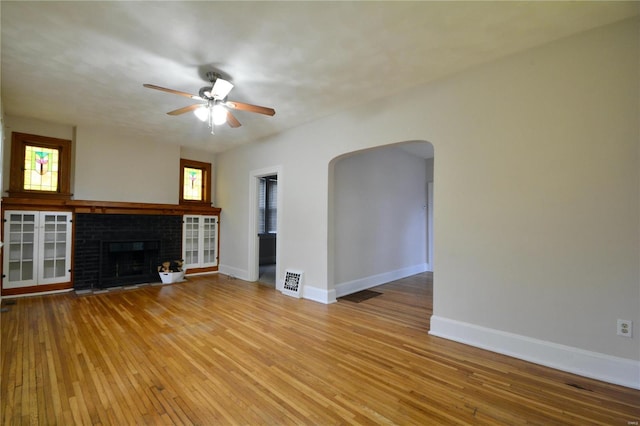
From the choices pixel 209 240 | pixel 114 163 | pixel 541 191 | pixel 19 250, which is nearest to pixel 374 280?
pixel 541 191

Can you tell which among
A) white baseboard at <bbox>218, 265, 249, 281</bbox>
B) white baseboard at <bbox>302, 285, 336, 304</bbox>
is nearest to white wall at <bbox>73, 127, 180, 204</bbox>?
white baseboard at <bbox>218, 265, 249, 281</bbox>

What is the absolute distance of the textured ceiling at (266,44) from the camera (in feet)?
7.11

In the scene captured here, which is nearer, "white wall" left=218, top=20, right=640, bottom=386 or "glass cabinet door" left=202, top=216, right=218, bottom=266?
"white wall" left=218, top=20, right=640, bottom=386

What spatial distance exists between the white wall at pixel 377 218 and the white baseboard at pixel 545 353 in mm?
2041

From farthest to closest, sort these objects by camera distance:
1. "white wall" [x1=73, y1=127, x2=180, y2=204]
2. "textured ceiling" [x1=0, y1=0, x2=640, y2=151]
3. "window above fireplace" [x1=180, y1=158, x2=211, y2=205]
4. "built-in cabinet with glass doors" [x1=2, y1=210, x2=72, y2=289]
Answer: "window above fireplace" [x1=180, y1=158, x2=211, y2=205] < "white wall" [x1=73, y1=127, x2=180, y2=204] < "built-in cabinet with glass doors" [x1=2, y1=210, x2=72, y2=289] < "textured ceiling" [x1=0, y1=0, x2=640, y2=151]

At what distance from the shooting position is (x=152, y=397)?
199cm

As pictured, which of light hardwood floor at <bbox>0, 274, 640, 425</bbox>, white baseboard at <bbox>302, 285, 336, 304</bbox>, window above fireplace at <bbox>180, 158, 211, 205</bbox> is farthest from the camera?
window above fireplace at <bbox>180, 158, 211, 205</bbox>

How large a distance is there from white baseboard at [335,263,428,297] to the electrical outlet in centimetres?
320

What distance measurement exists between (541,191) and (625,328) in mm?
1213

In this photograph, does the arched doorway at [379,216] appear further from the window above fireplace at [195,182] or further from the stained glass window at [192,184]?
the stained glass window at [192,184]

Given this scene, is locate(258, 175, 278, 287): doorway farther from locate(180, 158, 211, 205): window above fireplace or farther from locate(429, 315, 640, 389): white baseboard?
locate(429, 315, 640, 389): white baseboard

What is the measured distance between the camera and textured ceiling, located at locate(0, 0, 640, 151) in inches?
85.4

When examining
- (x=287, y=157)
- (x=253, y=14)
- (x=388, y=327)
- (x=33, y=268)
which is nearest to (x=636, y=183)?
(x=388, y=327)

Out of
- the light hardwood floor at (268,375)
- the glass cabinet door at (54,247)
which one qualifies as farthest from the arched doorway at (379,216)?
the glass cabinet door at (54,247)
